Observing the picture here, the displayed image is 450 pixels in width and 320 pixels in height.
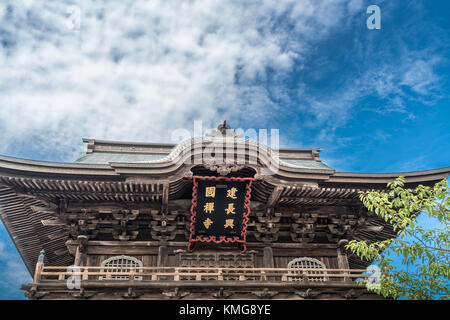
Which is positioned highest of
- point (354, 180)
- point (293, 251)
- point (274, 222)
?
point (354, 180)

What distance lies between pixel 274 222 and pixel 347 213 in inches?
99.3

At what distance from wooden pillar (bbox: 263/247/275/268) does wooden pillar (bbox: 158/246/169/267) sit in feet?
10.7

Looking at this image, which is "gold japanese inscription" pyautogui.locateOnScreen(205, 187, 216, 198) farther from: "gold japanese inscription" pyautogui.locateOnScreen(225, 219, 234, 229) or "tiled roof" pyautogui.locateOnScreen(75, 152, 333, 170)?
"tiled roof" pyautogui.locateOnScreen(75, 152, 333, 170)

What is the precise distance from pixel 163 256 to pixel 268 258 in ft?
11.5

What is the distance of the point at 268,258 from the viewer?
493 inches

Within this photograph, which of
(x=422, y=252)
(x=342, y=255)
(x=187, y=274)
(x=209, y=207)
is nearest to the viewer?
(x=422, y=252)

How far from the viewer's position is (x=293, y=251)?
12883 millimetres

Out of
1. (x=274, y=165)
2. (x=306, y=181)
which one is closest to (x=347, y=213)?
(x=306, y=181)

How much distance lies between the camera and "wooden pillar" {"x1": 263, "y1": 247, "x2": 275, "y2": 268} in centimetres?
1238

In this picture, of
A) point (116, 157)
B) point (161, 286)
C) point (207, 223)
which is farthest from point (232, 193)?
point (116, 157)

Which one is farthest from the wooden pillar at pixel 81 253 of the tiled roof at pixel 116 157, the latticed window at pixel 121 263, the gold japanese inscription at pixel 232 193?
the gold japanese inscription at pixel 232 193

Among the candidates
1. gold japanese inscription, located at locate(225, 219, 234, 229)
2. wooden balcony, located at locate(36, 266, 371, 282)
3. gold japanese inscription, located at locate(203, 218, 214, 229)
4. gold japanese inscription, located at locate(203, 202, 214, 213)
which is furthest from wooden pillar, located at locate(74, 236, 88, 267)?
gold japanese inscription, located at locate(225, 219, 234, 229)

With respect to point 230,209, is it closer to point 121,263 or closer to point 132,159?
point 121,263
